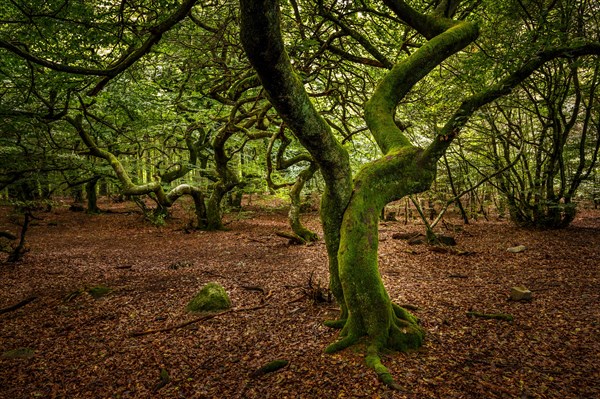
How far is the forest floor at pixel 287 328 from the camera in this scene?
326 centimetres

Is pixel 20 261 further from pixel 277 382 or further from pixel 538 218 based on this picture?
pixel 538 218

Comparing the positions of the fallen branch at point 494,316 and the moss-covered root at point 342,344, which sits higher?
the fallen branch at point 494,316

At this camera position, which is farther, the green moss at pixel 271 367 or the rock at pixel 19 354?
the rock at pixel 19 354

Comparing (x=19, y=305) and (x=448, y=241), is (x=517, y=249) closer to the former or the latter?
(x=448, y=241)

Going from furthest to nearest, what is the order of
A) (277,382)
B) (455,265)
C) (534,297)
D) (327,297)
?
(455,265) < (327,297) < (534,297) < (277,382)

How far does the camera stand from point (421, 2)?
6500 millimetres

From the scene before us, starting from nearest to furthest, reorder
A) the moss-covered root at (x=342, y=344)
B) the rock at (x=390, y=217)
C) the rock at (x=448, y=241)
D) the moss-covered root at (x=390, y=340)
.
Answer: the moss-covered root at (x=390, y=340) < the moss-covered root at (x=342, y=344) < the rock at (x=448, y=241) < the rock at (x=390, y=217)

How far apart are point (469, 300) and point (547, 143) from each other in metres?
8.19

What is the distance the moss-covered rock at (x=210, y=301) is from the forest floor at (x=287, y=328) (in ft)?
0.65

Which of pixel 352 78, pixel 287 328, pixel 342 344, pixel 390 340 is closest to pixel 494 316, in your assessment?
pixel 390 340

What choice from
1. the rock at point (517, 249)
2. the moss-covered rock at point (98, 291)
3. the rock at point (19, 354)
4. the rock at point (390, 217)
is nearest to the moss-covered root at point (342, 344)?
the rock at point (19, 354)

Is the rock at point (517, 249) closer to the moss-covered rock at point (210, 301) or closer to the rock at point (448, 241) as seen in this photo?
the rock at point (448, 241)

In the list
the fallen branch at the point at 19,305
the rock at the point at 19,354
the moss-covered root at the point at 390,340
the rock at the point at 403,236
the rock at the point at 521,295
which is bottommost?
the rock at the point at 19,354

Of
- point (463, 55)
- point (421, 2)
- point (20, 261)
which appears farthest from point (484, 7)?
point (20, 261)
